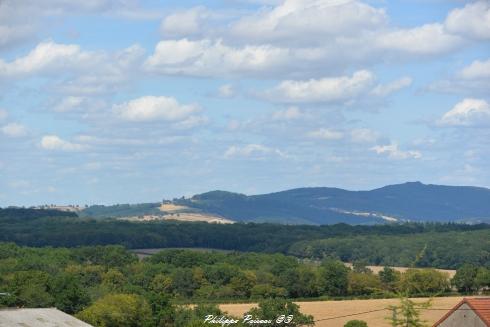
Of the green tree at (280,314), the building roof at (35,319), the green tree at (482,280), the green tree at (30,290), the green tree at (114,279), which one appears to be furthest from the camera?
the green tree at (482,280)

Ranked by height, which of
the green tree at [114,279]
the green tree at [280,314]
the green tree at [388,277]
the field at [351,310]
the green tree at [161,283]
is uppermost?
the green tree at [114,279]

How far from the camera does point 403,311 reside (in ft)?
112

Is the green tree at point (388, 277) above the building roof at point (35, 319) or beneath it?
beneath

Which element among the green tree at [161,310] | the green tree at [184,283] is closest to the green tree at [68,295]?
the green tree at [161,310]

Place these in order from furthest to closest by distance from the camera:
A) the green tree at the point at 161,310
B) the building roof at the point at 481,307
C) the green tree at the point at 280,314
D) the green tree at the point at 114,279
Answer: the green tree at the point at 114,279, the green tree at the point at 280,314, the green tree at the point at 161,310, the building roof at the point at 481,307

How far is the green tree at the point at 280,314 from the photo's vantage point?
12256 centimetres

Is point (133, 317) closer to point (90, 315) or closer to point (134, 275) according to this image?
point (90, 315)

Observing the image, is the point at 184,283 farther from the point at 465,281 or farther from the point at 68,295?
the point at 68,295

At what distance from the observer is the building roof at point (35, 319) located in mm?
84438

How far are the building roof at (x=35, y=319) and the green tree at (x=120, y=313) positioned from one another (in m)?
13.6

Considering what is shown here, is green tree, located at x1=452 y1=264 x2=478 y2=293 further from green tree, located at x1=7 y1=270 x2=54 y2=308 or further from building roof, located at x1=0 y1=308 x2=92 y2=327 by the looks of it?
building roof, located at x1=0 y1=308 x2=92 y2=327

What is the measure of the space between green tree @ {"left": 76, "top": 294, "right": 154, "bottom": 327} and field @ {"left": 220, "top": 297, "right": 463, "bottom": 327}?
585 inches

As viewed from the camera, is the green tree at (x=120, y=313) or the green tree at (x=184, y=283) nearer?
the green tree at (x=120, y=313)

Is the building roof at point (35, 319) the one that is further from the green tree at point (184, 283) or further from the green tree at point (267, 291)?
the green tree at point (184, 283)
